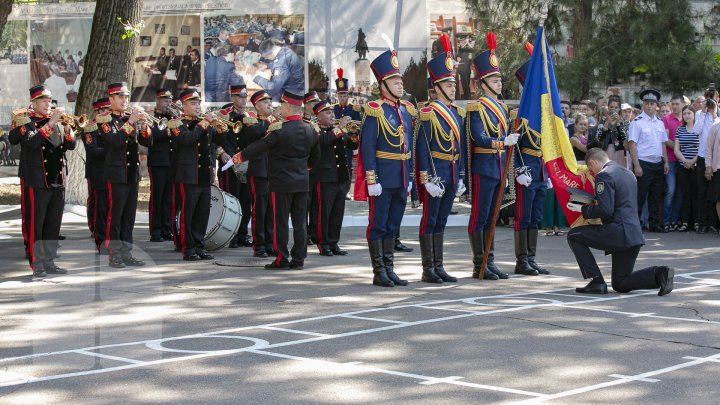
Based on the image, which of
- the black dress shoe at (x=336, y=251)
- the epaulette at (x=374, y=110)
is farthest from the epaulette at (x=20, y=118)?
the black dress shoe at (x=336, y=251)

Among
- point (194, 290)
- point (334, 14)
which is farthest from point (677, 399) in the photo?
point (334, 14)

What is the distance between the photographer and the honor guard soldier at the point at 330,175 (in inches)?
575

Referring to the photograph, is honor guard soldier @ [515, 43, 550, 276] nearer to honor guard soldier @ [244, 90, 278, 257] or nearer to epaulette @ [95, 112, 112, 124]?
honor guard soldier @ [244, 90, 278, 257]

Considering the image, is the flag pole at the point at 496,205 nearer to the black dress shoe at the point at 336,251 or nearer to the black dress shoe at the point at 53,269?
the black dress shoe at the point at 336,251

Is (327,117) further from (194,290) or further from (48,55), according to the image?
(48,55)

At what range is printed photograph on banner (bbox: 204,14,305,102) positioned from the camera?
2648 centimetres

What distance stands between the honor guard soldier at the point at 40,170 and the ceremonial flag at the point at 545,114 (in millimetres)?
4836

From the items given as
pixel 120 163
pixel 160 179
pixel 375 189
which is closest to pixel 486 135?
pixel 375 189

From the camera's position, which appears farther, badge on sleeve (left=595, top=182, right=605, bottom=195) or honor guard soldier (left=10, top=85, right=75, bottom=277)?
honor guard soldier (left=10, top=85, right=75, bottom=277)

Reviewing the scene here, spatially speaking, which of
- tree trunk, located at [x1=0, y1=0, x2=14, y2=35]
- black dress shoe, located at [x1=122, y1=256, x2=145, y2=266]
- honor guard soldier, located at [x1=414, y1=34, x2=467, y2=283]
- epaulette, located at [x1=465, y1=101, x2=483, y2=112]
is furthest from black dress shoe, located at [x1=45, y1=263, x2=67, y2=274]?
tree trunk, located at [x1=0, y1=0, x2=14, y2=35]

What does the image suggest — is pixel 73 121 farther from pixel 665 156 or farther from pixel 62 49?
pixel 62 49

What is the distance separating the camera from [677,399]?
6809 mm

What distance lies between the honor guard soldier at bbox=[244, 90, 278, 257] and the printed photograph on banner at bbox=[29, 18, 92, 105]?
13.5 meters

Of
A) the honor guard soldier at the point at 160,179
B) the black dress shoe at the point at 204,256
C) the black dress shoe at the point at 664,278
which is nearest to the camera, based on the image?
the black dress shoe at the point at 664,278
